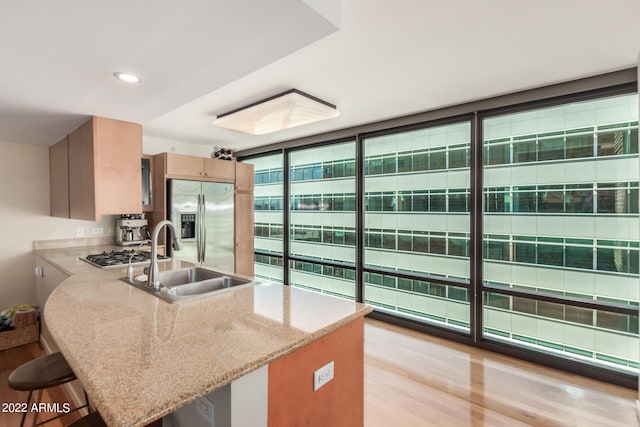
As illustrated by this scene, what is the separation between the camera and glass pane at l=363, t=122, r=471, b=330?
129 inches

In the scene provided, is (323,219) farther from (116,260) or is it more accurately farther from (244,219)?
(116,260)

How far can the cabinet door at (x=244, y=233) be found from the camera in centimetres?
461

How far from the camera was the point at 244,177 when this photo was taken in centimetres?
475

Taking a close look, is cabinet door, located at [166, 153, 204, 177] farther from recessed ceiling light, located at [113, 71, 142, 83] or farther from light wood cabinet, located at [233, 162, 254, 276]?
recessed ceiling light, located at [113, 71, 142, 83]

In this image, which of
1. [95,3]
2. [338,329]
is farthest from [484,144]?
[95,3]

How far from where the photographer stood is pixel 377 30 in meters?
1.79

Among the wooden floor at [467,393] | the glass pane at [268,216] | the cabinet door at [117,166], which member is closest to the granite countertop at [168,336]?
the cabinet door at [117,166]

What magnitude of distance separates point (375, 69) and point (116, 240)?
3541mm

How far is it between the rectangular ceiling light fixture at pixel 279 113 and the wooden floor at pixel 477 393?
2.35 metres

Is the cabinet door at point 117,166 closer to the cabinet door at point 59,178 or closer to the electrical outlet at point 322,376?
the cabinet door at point 59,178

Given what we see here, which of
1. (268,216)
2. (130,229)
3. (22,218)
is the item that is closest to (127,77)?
(130,229)

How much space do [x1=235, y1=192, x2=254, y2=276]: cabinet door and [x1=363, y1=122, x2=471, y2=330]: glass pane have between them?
1884 millimetres

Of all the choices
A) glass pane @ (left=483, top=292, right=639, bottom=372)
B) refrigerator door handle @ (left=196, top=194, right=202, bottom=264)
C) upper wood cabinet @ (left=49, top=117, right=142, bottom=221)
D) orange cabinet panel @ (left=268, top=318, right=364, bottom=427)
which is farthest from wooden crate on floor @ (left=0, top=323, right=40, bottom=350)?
glass pane @ (left=483, top=292, right=639, bottom=372)

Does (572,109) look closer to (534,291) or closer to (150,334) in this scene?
(534,291)
